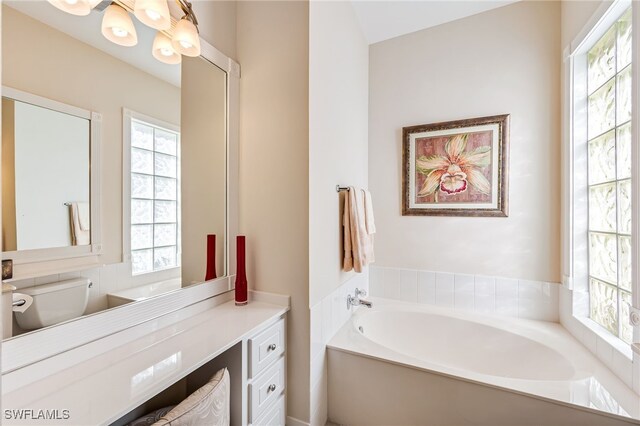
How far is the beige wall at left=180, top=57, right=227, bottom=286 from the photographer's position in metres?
1.40

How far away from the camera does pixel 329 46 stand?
173cm

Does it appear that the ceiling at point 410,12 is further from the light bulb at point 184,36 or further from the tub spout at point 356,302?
the tub spout at point 356,302

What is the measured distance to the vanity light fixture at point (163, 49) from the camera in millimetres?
1231

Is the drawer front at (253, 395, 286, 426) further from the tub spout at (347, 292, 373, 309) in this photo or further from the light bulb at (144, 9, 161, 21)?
the light bulb at (144, 9, 161, 21)

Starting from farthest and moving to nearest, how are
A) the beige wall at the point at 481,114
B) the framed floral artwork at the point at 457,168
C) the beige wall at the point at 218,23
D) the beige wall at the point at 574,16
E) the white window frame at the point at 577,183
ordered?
→ the framed floral artwork at the point at 457,168, the beige wall at the point at 481,114, the white window frame at the point at 577,183, the beige wall at the point at 574,16, the beige wall at the point at 218,23

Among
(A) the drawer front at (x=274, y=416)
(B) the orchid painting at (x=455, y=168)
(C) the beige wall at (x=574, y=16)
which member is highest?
(C) the beige wall at (x=574, y=16)

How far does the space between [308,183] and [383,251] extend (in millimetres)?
1288

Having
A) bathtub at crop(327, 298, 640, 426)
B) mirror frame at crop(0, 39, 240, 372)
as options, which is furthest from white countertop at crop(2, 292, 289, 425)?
bathtub at crop(327, 298, 640, 426)

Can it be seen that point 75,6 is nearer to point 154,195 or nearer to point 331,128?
point 154,195

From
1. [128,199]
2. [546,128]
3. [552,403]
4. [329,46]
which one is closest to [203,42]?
[329,46]

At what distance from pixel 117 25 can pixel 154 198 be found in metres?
0.66

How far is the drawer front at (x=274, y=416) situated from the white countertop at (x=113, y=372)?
17.1 inches

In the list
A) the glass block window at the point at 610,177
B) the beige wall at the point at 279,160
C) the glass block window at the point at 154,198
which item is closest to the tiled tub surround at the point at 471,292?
the glass block window at the point at 610,177

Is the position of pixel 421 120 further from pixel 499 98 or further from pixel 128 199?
pixel 128 199
